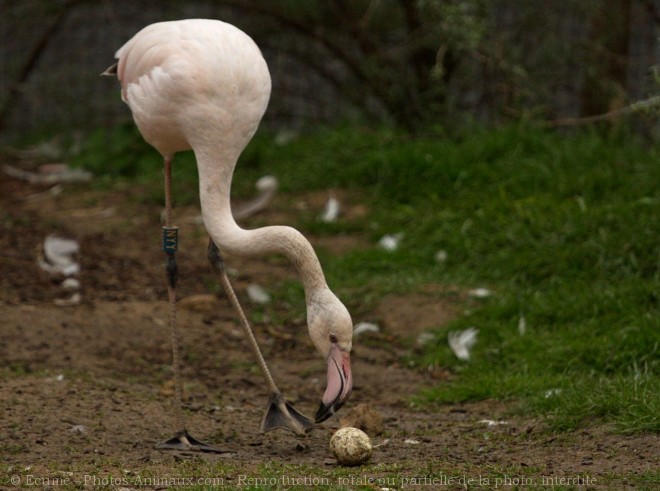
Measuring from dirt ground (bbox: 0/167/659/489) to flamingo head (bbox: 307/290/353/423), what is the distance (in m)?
0.27

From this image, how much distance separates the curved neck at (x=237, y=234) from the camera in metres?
4.55

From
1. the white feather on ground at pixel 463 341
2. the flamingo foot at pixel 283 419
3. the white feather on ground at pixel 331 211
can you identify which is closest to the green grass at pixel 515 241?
the white feather on ground at pixel 463 341

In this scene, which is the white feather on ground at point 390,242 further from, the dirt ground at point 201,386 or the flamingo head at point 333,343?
the flamingo head at point 333,343

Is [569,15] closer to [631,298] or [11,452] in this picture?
[631,298]

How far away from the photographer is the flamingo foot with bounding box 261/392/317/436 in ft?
15.5

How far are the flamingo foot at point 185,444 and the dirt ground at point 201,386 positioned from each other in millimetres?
73

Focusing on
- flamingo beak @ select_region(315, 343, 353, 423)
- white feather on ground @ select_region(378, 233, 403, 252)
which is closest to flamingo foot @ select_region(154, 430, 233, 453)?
flamingo beak @ select_region(315, 343, 353, 423)

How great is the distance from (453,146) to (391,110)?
4.74 feet

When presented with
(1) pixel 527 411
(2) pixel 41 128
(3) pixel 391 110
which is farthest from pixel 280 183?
(1) pixel 527 411

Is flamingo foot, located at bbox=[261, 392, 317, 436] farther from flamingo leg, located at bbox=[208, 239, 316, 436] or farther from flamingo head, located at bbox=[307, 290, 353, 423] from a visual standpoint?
flamingo head, located at bbox=[307, 290, 353, 423]

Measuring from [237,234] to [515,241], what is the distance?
311cm

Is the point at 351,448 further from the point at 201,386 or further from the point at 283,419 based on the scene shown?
the point at 201,386

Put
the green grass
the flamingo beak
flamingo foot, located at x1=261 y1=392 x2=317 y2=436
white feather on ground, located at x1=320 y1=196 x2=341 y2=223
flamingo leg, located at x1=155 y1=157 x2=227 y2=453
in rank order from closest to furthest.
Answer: the flamingo beak < flamingo leg, located at x1=155 y1=157 x2=227 y2=453 < flamingo foot, located at x1=261 y1=392 x2=317 y2=436 < the green grass < white feather on ground, located at x1=320 y1=196 x2=341 y2=223

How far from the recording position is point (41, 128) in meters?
11.9
